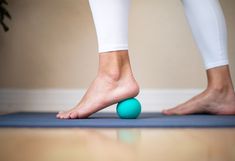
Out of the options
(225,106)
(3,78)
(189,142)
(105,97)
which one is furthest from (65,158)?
(3,78)

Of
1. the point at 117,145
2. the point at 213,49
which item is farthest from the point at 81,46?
the point at 117,145

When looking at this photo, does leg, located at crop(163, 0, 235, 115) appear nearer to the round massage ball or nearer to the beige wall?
the round massage ball

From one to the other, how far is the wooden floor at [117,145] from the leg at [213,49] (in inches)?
19.2

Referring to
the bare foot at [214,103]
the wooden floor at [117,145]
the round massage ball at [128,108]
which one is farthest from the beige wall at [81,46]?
the wooden floor at [117,145]

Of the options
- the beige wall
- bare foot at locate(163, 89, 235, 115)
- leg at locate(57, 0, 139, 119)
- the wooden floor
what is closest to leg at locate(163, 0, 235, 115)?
bare foot at locate(163, 89, 235, 115)

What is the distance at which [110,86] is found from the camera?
120 centimetres

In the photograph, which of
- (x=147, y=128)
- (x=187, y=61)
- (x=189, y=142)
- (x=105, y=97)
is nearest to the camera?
(x=189, y=142)

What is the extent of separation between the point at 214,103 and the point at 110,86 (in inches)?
18.5

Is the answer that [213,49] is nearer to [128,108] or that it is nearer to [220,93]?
[220,93]

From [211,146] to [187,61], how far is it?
1.40 m

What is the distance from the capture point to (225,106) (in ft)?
4.69

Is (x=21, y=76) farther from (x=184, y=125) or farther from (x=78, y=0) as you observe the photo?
(x=184, y=125)

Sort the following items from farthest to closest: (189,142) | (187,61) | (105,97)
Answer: (187,61), (105,97), (189,142)

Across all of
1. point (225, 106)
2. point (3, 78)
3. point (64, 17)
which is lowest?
point (225, 106)
